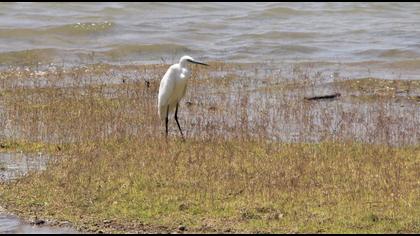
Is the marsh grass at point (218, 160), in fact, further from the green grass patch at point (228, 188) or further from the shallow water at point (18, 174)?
the shallow water at point (18, 174)

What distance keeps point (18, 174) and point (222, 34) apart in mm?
17953

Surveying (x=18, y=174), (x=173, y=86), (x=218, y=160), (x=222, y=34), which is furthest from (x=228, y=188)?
(x=222, y=34)

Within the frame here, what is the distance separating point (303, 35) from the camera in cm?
2689

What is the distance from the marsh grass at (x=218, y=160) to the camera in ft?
27.7

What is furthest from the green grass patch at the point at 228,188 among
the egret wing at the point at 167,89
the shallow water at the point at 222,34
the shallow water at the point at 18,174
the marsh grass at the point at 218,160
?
the shallow water at the point at 222,34

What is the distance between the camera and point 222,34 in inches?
1091

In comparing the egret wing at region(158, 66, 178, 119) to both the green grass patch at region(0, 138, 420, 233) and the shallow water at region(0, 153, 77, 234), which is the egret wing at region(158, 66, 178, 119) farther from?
the shallow water at region(0, 153, 77, 234)

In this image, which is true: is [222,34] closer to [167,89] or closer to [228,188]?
[167,89]

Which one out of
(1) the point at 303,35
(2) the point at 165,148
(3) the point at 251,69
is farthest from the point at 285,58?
(2) the point at 165,148

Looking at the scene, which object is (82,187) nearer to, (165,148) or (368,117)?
(165,148)

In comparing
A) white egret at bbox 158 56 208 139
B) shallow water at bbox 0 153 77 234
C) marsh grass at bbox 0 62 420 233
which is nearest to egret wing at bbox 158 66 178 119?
white egret at bbox 158 56 208 139

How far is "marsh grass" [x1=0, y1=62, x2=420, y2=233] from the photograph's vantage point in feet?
27.7

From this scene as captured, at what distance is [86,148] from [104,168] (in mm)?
1144

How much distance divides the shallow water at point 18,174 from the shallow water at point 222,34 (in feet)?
31.2
